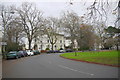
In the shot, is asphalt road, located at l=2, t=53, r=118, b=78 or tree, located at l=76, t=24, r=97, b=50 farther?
tree, located at l=76, t=24, r=97, b=50

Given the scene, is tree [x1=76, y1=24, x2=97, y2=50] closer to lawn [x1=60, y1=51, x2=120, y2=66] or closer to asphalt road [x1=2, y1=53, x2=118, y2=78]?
lawn [x1=60, y1=51, x2=120, y2=66]

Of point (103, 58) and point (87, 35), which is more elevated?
point (87, 35)

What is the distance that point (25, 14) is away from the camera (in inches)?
2228

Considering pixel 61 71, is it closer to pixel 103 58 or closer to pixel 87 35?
pixel 103 58

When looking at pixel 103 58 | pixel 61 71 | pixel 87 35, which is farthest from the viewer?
pixel 87 35

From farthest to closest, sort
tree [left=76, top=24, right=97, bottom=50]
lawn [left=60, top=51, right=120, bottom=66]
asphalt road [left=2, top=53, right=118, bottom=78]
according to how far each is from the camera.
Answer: tree [left=76, top=24, right=97, bottom=50]
lawn [left=60, top=51, right=120, bottom=66]
asphalt road [left=2, top=53, right=118, bottom=78]

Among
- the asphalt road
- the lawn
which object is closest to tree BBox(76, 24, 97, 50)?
the lawn

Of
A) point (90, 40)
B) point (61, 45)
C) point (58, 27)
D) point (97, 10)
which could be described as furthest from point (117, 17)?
point (61, 45)

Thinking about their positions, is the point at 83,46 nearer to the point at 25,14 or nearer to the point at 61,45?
the point at 25,14

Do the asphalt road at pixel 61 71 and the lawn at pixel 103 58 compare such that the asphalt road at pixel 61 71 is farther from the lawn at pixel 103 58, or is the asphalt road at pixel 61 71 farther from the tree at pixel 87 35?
the tree at pixel 87 35

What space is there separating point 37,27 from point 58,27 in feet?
61.9

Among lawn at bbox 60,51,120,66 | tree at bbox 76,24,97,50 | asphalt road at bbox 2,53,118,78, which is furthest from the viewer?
tree at bbox 76,24,97,50

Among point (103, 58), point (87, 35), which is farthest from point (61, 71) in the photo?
point (87, 35)

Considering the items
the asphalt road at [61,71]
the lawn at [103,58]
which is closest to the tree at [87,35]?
the lawn at [103,58]
